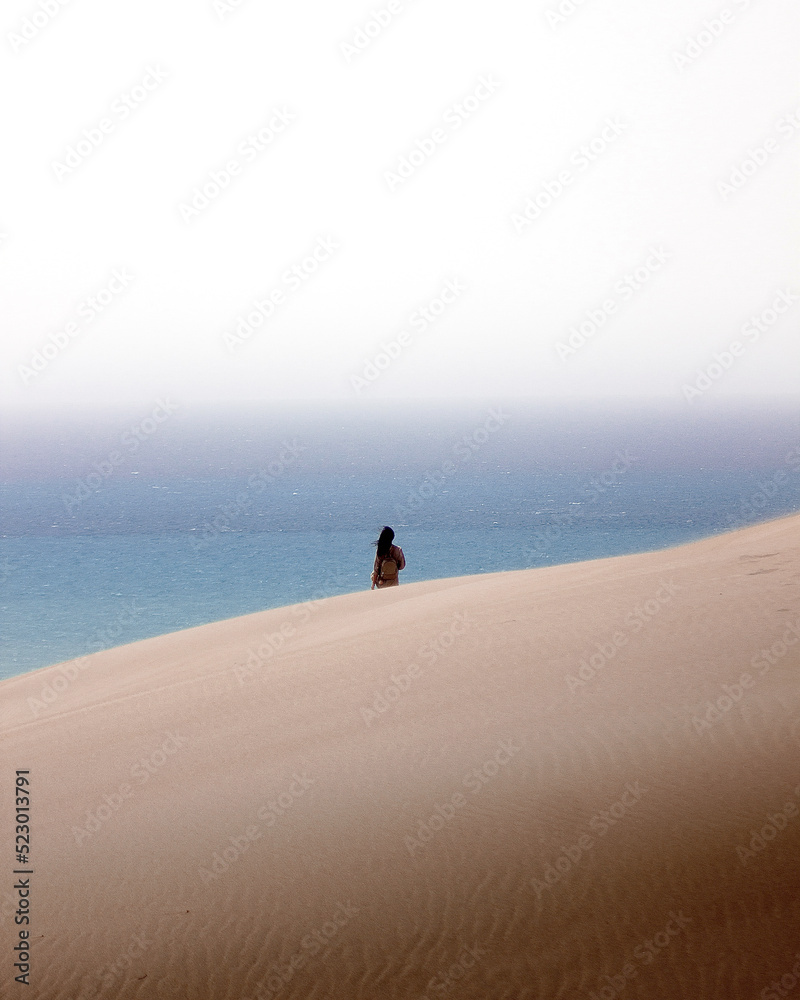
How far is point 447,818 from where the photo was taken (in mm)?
5336

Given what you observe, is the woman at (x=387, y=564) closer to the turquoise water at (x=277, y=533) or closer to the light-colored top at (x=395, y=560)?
the light-colored top at (x=395, y=560)

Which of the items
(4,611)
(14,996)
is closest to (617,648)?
(14,996)

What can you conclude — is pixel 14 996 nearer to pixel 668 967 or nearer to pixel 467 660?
pixel 668 967

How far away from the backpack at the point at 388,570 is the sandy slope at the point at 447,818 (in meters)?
4.65

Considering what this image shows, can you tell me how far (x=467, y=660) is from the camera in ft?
27.1

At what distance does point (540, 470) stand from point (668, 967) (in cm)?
8127

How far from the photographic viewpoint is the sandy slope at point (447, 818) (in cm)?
427

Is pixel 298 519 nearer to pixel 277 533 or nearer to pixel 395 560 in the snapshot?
pixel 277 533

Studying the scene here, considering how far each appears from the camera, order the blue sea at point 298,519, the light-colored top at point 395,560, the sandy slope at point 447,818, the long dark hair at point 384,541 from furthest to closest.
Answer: the blue sea at point 298,519, the light-colored top at point 395,560, the long dark hair at point 384,541, the sandy slope at point 447,818

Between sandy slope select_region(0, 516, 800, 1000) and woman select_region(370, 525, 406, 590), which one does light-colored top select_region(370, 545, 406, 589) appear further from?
sandy slope select_region(0, 516, 800, 1000)

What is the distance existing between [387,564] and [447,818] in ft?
28.6

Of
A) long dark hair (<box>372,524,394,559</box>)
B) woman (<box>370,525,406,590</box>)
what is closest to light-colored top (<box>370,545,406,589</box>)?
woman (<box>370,525,406,590</box>)

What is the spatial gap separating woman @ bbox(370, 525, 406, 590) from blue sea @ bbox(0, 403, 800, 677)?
42.6 ft

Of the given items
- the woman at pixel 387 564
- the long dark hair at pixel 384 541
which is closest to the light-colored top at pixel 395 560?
the woman at pixel 387 564
